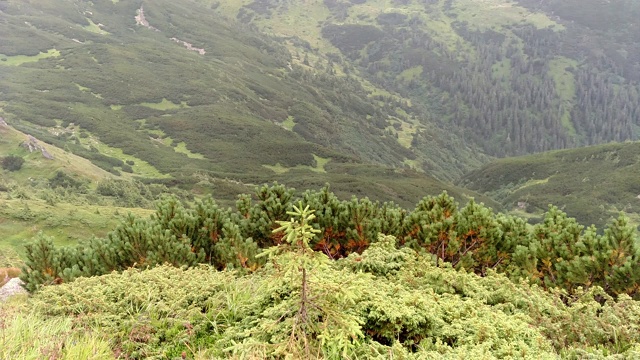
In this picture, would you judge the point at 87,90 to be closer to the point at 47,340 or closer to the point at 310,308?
the point at 47,340

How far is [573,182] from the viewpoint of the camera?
125 metres

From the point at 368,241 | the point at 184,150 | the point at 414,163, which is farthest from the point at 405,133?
the point at 368,241

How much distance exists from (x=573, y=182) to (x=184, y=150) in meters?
110

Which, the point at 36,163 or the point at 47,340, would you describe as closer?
the point at 47,340

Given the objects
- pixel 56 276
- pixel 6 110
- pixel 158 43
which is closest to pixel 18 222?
pixel 56 276

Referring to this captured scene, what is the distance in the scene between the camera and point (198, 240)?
13.2m

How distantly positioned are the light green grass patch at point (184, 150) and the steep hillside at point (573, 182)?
83608 millimetres

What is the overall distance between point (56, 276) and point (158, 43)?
157049mm

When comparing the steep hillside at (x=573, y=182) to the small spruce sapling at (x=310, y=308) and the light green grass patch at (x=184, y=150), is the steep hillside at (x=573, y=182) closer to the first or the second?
the light green grass patch at (x=184, y=150)

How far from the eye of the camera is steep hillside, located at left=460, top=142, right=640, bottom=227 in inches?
4225

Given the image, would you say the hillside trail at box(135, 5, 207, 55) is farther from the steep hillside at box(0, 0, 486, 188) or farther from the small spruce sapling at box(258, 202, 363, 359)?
the small spruce sapling at box(258, 202, 363, 359)

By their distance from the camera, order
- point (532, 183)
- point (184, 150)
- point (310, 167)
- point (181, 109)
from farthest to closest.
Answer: point (532, 183)
point (181, 109)
point (310, 167)
point (184, 150)

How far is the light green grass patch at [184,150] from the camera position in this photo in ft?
295

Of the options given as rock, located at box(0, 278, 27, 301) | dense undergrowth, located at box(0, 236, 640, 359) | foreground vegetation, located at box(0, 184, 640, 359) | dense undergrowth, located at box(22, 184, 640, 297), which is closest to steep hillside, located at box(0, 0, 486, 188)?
rock, located at box(0, 278, 27, 301)
